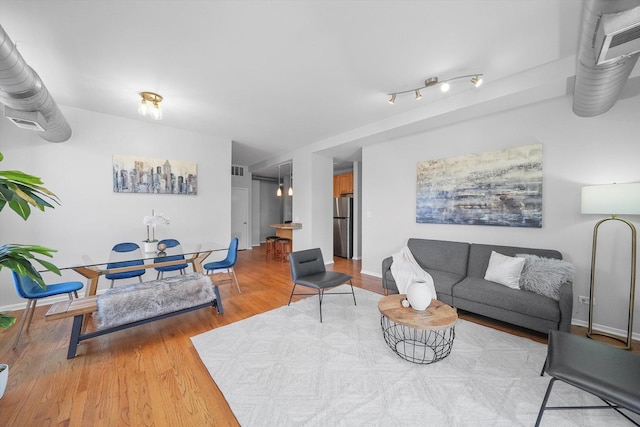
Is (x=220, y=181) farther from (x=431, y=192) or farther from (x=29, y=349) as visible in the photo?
(x=431, y=192)

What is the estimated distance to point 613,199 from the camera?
2.20 m

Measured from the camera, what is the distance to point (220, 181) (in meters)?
5.00

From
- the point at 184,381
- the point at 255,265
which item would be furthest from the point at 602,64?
the point at 255,265

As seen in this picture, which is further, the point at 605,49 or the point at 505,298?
the point at 505,298

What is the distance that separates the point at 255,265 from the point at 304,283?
10.2 feet

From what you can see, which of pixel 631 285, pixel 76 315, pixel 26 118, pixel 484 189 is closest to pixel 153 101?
pixel 26 118

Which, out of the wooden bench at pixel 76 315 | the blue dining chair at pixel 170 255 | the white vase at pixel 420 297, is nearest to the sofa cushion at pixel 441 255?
the white vase at pixel 420 297

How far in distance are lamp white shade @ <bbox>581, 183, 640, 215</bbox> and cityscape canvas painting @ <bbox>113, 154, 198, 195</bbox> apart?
542 cm

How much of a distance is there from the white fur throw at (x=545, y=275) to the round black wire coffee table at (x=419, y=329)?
1.00m

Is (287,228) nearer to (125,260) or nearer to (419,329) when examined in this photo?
(125,260)

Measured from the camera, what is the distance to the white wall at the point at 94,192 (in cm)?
329

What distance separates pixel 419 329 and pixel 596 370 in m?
1.07

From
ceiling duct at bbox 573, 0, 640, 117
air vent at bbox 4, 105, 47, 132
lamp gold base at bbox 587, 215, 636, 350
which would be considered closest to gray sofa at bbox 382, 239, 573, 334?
lamp gold base at bbox 587, 215, 636, 350

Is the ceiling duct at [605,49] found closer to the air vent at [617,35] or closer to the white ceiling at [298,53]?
the air vent at [617,35]
